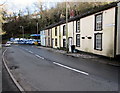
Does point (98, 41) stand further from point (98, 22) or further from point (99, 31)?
point (98, 22)

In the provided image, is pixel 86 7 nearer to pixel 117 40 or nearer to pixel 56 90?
pixel 117 40

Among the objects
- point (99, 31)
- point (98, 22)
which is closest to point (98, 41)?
point (99, 31)

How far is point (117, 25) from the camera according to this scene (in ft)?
46.7

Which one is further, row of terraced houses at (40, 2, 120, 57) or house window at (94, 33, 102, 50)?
house window at (94, 33, 102, 50)

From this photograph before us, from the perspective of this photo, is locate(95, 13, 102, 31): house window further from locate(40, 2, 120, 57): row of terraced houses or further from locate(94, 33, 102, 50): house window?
locate(94, 33, 102, 50): house window

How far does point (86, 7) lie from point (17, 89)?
3612cm

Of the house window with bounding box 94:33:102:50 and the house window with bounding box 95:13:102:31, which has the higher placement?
the house window with bounding box 95:13:102:31

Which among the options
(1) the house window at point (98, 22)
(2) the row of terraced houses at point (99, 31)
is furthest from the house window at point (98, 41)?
(1) the house window at point (98, 22)

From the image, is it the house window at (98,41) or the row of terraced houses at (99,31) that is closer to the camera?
the row of terraced houses at (99,31)

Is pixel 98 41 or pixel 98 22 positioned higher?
pixel 98 22

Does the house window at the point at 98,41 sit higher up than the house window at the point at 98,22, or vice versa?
the house window at the point at 98,22

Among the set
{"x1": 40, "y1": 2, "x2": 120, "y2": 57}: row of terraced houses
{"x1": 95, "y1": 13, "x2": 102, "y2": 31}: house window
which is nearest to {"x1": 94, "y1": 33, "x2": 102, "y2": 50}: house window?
{"x1": 40, "y1": 2, "x2": 120, "y2": 57}: row of terraced houses

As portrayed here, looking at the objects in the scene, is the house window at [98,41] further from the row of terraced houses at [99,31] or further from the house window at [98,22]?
the house window at [98,22]

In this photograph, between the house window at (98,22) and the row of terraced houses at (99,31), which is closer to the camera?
the row of terraced houses at (99,31)
